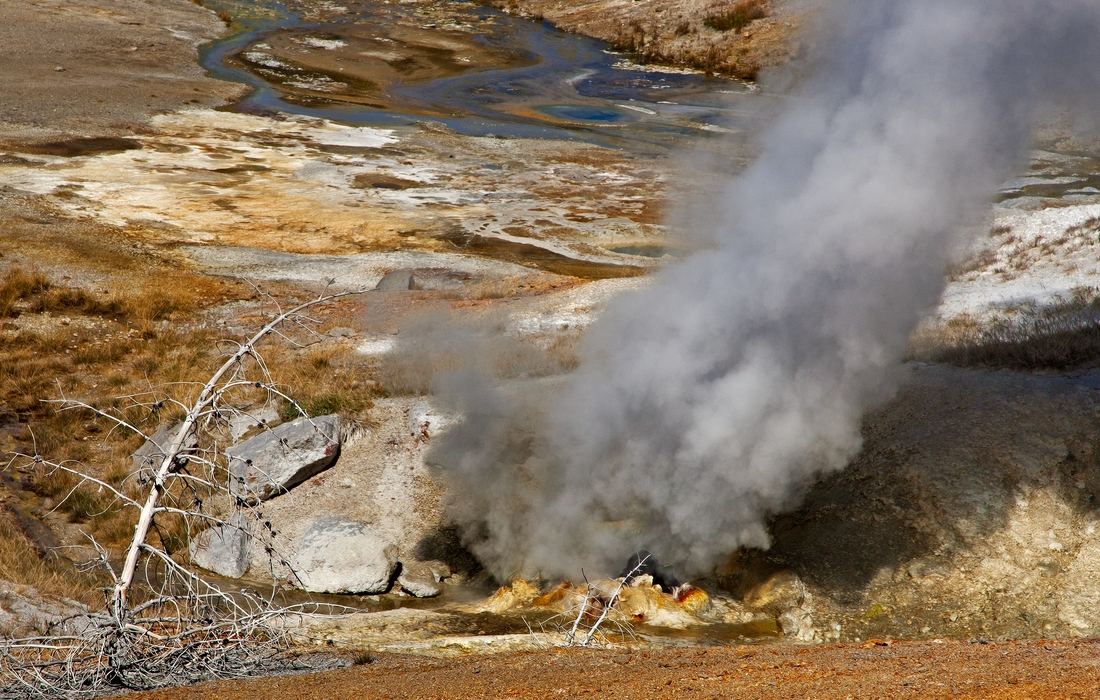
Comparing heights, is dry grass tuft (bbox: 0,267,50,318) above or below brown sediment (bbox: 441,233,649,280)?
below

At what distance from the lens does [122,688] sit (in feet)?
11.7

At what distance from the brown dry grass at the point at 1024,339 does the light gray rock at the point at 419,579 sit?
4.24m

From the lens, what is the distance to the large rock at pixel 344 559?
19.5ft

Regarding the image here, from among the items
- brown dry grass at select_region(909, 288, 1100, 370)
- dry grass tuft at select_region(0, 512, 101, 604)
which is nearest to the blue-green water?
brown dry grass at select_region(909, 288, 1100, 370)

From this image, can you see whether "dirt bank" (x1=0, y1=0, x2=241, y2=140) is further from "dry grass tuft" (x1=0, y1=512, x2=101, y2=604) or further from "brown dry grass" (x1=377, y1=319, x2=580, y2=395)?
"dry grass tuft" (x1=0, y1=512, x2=101, y2=604)

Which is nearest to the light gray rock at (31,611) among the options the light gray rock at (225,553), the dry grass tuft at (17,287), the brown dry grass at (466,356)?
the light gray rock at (225,553)

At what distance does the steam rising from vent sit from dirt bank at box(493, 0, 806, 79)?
2042 centimetres

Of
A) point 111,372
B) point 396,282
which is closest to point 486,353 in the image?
point 396,282

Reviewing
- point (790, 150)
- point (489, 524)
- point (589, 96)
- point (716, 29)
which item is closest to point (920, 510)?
point (790, 150)

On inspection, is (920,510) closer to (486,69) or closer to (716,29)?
(486,69)

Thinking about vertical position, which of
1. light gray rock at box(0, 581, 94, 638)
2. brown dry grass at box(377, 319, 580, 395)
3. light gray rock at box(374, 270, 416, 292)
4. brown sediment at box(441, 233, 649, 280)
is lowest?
light gray rock at box(0, 581, 94, 638)

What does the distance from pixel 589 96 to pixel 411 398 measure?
17662 mm

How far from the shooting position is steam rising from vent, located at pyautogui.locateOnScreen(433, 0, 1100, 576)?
→ 4.93 m

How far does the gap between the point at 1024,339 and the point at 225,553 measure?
6.45 m
